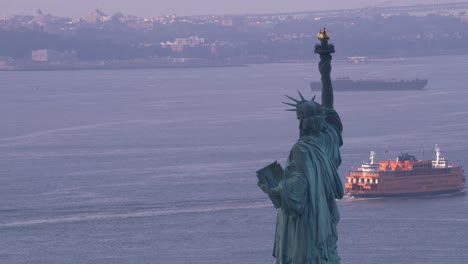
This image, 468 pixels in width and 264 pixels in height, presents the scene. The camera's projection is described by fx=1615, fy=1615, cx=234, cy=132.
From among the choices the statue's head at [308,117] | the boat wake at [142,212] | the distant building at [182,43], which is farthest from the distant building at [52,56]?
the statue's head at [308,117]

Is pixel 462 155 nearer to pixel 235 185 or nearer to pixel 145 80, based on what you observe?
pixel 235 185

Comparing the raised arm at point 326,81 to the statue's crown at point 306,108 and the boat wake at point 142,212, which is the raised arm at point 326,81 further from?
the boat wake at point 142,212

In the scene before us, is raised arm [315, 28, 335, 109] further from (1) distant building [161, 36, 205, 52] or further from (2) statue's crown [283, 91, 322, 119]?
(1) distant building [161, 36, 205, 52]

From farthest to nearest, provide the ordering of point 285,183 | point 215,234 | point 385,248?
point 215,234
point 385,248
point 285,183

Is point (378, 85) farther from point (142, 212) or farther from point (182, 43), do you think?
point (182, 43)

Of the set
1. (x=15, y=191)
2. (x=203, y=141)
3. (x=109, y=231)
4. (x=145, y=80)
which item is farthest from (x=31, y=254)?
(x=145, y=80)

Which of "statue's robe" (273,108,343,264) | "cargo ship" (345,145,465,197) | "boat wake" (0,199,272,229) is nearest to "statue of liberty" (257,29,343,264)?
"statue's robe" (273,108,343,264)
